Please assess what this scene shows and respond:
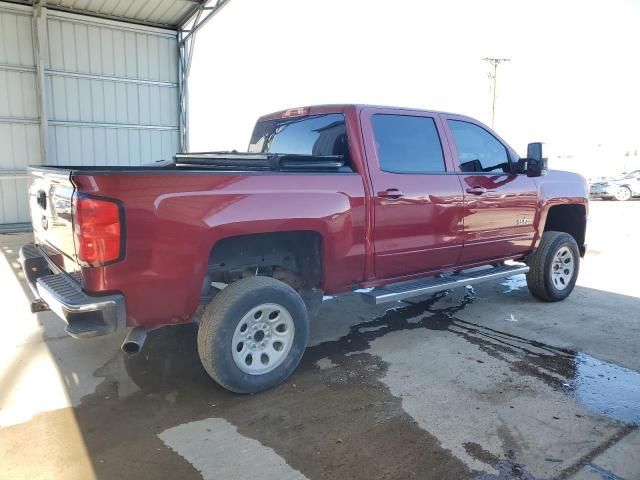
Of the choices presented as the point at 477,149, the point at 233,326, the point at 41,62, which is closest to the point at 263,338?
the point at 233,326

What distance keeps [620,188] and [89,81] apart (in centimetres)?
2084

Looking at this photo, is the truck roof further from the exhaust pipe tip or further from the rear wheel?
the rear wheel

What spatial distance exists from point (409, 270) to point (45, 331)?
11.2ft

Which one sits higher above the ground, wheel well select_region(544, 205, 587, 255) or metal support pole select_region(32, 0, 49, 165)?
metal support pole select_region(32, 0, 49, 165)

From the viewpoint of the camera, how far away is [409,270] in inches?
168

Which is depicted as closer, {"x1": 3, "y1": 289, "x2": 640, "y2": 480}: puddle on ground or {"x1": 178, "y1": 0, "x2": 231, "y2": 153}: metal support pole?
{"x1": 3, "y1": 289, "x2": 640, "y2": 480}: puddle on ground

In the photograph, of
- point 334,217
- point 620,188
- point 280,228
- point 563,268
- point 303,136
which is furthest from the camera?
point 620,188

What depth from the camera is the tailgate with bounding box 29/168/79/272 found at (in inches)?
114

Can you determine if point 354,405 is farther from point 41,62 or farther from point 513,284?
point 41,62

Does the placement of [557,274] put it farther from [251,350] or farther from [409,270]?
[251,350]

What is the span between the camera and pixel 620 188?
69.3 ft

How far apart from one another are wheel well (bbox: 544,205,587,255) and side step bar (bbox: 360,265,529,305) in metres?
1.06

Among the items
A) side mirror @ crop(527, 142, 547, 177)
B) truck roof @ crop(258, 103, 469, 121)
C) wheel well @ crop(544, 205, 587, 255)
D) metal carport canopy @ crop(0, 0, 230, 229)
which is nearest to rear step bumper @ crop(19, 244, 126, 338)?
truck roof @ crop(258, 103, 469, 121)

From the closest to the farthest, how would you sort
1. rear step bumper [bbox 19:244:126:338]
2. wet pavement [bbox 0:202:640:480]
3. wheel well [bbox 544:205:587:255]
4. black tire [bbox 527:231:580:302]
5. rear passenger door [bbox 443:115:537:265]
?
wet pavement [bbox 0:202:640:480] < rear step bumper [bbox 19:244:126:338] < rear passenger door [bbox 443:115:537:265] < black tire [bbox 527:231:580:302] < wheel well [bbox 544:205:587:255]
